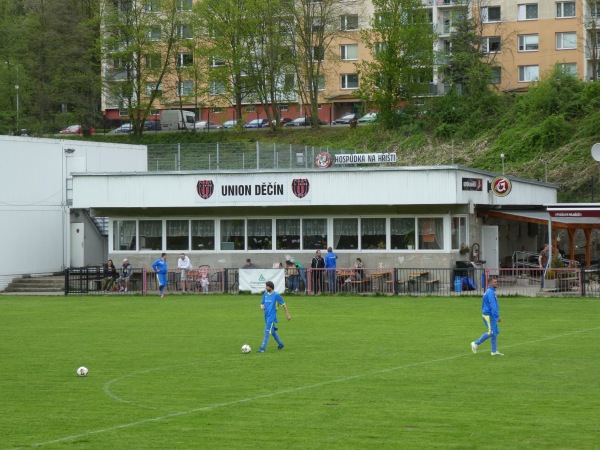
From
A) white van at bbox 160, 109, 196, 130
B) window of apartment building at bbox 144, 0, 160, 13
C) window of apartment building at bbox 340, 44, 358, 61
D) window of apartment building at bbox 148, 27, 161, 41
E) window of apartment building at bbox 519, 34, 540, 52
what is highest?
window of apartment building at bbox 144, 0, 160, 13

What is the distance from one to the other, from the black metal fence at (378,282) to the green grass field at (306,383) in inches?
260

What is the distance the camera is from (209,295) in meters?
43.7

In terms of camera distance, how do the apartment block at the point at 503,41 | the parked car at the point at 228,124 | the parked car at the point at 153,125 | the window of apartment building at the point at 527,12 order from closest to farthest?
1. the apartment block at the point at 503,41
2. the window of apartment building at the point at 527,12
3. the parked car at the point at 228,124
4. the parked car at the point at 153,125

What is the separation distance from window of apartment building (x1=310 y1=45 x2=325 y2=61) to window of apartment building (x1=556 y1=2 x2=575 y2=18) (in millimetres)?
19353

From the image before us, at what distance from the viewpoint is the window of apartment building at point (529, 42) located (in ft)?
284

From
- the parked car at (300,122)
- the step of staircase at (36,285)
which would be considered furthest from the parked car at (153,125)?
the step of staircase at (36,285)

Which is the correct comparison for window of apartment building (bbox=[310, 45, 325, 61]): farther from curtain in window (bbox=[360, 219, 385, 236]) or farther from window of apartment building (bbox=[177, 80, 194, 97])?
curtain in window (bbox=[360, 219, 385, 236])

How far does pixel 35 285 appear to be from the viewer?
49.2 meters

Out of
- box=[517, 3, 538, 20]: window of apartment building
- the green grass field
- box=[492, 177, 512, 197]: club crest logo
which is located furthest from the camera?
box=[517, 3, 538, 20]: window of apartment building

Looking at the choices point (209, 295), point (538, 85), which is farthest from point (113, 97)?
point (209, 295)

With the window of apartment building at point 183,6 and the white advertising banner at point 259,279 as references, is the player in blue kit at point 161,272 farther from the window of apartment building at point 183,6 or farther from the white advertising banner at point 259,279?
the window of apartment building at point 183,6

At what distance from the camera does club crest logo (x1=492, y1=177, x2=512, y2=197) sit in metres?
46.7

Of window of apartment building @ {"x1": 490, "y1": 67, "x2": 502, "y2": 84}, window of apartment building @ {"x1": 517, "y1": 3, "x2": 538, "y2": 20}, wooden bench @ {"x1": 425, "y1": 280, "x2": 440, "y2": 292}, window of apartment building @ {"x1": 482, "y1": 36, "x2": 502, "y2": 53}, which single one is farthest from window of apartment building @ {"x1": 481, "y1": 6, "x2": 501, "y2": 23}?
wooden bench @ {"x1": 425, "y1": 280, "x2": 440, "y2": 292}

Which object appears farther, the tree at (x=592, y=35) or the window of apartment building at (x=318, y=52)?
the window of apartment building at (x=318, y=52)
